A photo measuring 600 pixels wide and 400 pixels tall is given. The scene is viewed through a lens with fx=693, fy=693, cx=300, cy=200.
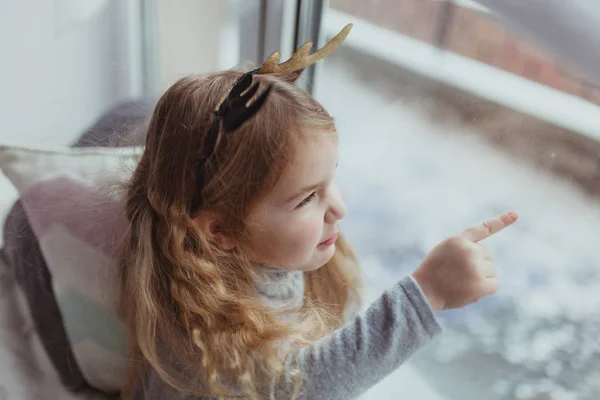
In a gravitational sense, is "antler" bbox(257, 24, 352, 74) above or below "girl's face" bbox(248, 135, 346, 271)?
above

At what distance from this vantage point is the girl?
68cm

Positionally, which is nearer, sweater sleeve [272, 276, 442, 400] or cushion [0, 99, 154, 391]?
sweater sleeve [272, 276, 442, 400]

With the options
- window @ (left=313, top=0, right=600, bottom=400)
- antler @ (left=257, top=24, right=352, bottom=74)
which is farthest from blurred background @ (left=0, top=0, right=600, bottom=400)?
antler @ (left=257, top=24, right=352, bottom=74)

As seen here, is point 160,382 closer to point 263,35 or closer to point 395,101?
point 395,101

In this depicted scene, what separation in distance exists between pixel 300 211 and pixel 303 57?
0.53ft

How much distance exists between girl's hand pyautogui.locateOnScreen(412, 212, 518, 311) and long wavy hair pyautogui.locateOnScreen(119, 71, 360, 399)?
0.42 feet

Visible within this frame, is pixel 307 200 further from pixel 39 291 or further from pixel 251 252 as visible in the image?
pixel 39 291

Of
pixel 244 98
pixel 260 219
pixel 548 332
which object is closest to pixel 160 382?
Answer: pixel 260 219

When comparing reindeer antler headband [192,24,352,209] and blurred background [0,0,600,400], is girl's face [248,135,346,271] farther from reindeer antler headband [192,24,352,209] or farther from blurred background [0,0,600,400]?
blurred background [0,0,600,400]

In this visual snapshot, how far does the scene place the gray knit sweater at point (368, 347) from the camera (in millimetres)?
702

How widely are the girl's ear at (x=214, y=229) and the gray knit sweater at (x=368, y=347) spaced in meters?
0.14

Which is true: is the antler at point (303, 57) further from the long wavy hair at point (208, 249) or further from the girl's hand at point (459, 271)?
the girl's hand at point (459, 271)

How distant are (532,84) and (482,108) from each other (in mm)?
76

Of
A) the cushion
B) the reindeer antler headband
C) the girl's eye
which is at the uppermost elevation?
the reindeer antler headband
